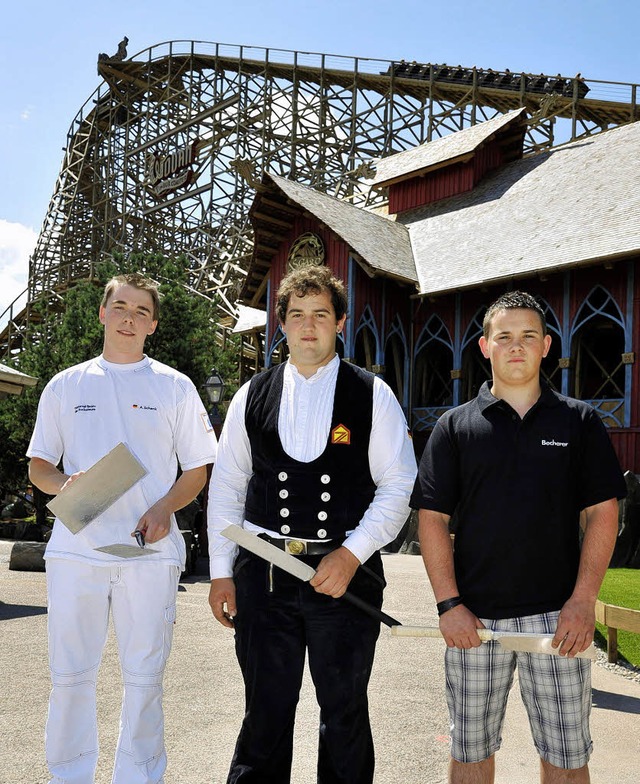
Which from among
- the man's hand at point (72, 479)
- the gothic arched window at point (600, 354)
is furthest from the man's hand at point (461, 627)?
the gothic arched window at point (600, 354)

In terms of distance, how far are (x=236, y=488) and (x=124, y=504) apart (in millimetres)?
408

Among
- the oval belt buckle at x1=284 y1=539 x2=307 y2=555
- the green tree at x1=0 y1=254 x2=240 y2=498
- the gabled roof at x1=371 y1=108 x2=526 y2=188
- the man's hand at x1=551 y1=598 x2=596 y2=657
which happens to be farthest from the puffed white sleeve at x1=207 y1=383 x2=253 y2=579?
the gabled roof at x1=371 y1=108 x2=526 y2=188

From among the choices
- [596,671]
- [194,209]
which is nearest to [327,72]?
[194,209]

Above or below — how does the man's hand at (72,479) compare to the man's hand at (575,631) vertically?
above

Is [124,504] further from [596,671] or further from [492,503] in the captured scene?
[596,671]

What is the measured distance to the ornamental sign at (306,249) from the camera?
1666 centimetres

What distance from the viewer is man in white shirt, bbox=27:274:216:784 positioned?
272 centimetres

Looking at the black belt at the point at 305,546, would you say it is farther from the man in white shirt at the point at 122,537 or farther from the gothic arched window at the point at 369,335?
the gothic arched window at the point at 369,335

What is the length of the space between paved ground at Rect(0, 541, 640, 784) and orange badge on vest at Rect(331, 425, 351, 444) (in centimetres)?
153

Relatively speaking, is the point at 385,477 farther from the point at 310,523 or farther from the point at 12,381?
the point at 12,381

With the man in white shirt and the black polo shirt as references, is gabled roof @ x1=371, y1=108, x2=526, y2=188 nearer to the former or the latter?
the man in white shirt

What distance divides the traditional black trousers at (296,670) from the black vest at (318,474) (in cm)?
14

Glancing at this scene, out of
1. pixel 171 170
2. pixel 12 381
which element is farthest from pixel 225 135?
pixel 12 381

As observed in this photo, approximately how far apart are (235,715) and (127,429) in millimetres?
1947
